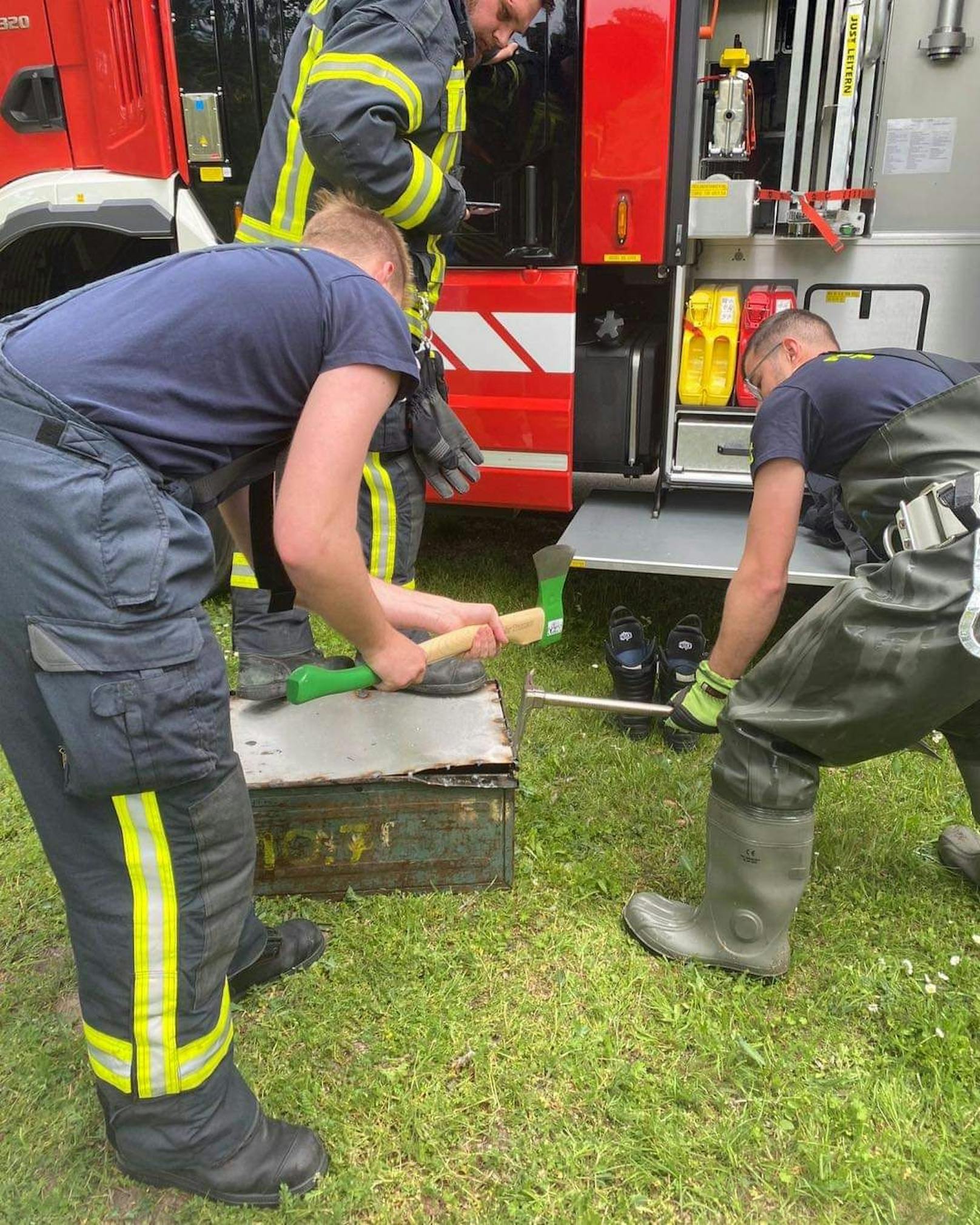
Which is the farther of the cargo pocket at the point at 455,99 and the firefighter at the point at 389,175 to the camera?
the cargo pocket at the point at 455,99

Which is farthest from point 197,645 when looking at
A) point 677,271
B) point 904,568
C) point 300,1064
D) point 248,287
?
point 677,271

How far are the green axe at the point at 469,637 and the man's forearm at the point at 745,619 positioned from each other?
1.56ft

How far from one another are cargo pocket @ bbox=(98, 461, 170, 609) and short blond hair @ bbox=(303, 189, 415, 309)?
1.89ft

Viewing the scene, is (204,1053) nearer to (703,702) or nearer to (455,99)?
(703,702)

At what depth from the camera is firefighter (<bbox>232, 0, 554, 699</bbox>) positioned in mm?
2393

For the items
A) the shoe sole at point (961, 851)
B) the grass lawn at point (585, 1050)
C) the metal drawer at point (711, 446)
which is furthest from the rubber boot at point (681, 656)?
the shoe sole at point (961, 851)

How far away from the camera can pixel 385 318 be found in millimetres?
1539

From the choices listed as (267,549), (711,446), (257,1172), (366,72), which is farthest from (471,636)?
(711,446)

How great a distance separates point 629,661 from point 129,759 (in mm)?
2280

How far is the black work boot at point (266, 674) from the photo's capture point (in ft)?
9.08

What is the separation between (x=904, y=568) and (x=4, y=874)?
2.43m

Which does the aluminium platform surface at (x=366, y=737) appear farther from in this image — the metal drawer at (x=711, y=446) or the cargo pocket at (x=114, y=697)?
the metal drawer at (x=711, y=446)

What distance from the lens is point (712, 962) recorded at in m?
2.27

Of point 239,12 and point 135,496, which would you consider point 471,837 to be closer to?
point 135,496
